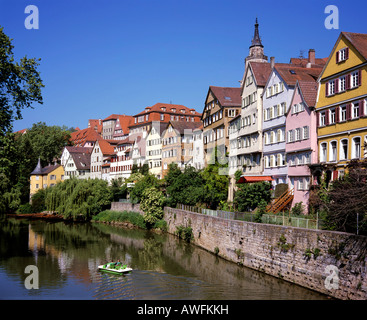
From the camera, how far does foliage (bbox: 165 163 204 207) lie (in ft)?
157

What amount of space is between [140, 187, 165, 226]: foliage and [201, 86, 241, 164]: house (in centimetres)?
830

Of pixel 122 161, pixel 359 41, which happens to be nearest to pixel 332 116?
pixel 359 41

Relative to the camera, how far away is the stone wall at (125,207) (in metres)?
61.2

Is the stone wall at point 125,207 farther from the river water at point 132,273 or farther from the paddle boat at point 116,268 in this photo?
the paddle boat at point 116,268

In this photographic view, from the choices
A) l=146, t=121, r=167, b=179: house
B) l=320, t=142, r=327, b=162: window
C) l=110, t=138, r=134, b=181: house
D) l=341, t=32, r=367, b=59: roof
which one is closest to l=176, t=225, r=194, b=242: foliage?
l=320, t=142, r=327, b=162: window

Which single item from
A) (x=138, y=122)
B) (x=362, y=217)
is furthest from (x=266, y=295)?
(x=138, y=122)

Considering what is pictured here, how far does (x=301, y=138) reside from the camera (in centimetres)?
3647

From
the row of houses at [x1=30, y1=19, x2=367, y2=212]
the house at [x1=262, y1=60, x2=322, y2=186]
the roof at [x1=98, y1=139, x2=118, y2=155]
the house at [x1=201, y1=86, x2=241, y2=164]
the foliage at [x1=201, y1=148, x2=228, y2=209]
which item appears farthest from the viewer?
the roof at [x1=98, y1=139, x2=118, y2=155]

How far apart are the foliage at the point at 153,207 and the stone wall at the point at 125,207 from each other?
13.4 ft

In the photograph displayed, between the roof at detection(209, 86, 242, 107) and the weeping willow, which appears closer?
the roof at detection(209, 86, 242, 107)

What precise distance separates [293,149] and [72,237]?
26057 millimetres

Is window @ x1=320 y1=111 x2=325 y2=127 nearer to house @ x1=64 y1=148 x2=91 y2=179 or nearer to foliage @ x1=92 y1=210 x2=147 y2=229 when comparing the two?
foliage @ x1=92 y1=210 x2=147 y2=229

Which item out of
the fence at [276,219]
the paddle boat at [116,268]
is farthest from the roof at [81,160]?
the paddle boat at [116,268]
